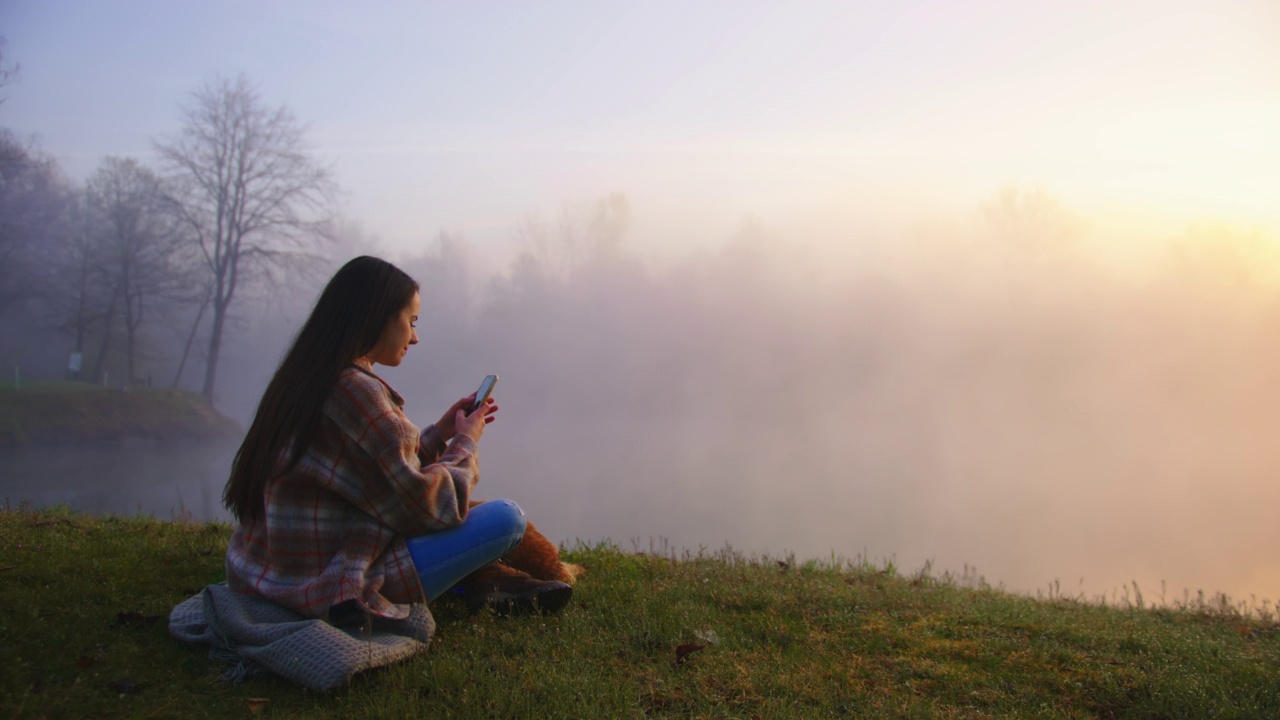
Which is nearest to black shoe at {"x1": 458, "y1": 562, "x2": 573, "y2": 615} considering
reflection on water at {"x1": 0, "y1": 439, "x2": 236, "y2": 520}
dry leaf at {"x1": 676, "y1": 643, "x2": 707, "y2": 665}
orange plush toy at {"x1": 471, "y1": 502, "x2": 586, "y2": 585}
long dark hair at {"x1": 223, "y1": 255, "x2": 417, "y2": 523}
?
orange plush toy at {"x1": 471, "y1": 502, "x2": 586, "y2": 585}

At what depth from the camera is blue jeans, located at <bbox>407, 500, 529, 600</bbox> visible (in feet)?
13.6

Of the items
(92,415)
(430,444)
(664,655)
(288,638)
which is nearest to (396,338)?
(430,444)

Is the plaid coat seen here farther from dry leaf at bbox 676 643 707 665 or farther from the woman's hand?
dry leaf at bbox 676 643 707 665

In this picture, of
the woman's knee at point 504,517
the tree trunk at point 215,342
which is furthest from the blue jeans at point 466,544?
the tree trunk at point 215,342

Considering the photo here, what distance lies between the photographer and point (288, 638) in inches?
145

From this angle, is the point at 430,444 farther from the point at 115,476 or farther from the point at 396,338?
the point at 115,476

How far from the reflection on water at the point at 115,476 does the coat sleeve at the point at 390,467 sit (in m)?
26.6

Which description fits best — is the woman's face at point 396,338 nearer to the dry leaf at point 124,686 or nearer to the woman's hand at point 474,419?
the woman's hand at point 474,419

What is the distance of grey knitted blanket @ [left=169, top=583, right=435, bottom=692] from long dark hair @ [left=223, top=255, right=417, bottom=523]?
1.47 ft

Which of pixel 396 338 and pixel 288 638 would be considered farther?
pixel 396 338

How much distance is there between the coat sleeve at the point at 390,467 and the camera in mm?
3816

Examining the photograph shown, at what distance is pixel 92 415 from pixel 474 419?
38.7 meters

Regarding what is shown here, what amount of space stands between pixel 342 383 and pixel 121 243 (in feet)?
154

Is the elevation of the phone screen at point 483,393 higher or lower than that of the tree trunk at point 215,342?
lower
